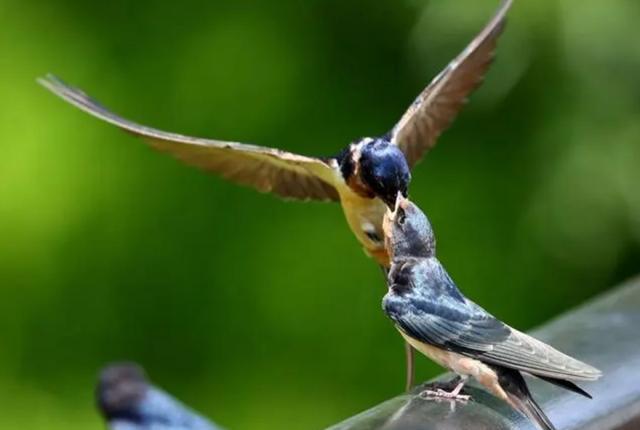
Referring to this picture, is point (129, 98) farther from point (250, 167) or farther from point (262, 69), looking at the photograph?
point (250, 167)

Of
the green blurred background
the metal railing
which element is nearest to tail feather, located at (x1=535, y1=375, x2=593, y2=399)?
the metal railing

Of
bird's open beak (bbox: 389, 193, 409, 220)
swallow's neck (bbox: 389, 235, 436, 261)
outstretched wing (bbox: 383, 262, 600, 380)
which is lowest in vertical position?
outstretched wing (bbox: 383, 262, 600, 380)

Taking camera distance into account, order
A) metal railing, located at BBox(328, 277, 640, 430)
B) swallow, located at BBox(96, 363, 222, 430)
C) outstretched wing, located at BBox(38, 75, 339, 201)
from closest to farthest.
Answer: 1. metal railing, located at BBox(328, 277, 640, 430)
2. outstretched wing, located at BBox(38, 75, 339, 201)
3. swallow, located at BBox(96, 363, 222, 430)

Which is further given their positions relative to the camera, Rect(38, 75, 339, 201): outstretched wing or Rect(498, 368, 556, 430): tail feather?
Rect(38, 75, 339, 201): outstretched wing

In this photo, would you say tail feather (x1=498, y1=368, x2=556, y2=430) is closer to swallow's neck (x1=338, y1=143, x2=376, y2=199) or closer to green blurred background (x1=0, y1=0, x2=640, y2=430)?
swallow's neck (x1=338, y1=143, x2=376, y2=199)

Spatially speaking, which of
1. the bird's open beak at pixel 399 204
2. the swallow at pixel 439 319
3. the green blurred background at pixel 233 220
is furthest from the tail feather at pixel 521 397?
the green blurred background at pixel 233 220

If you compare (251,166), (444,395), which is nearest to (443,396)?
(444,395)
